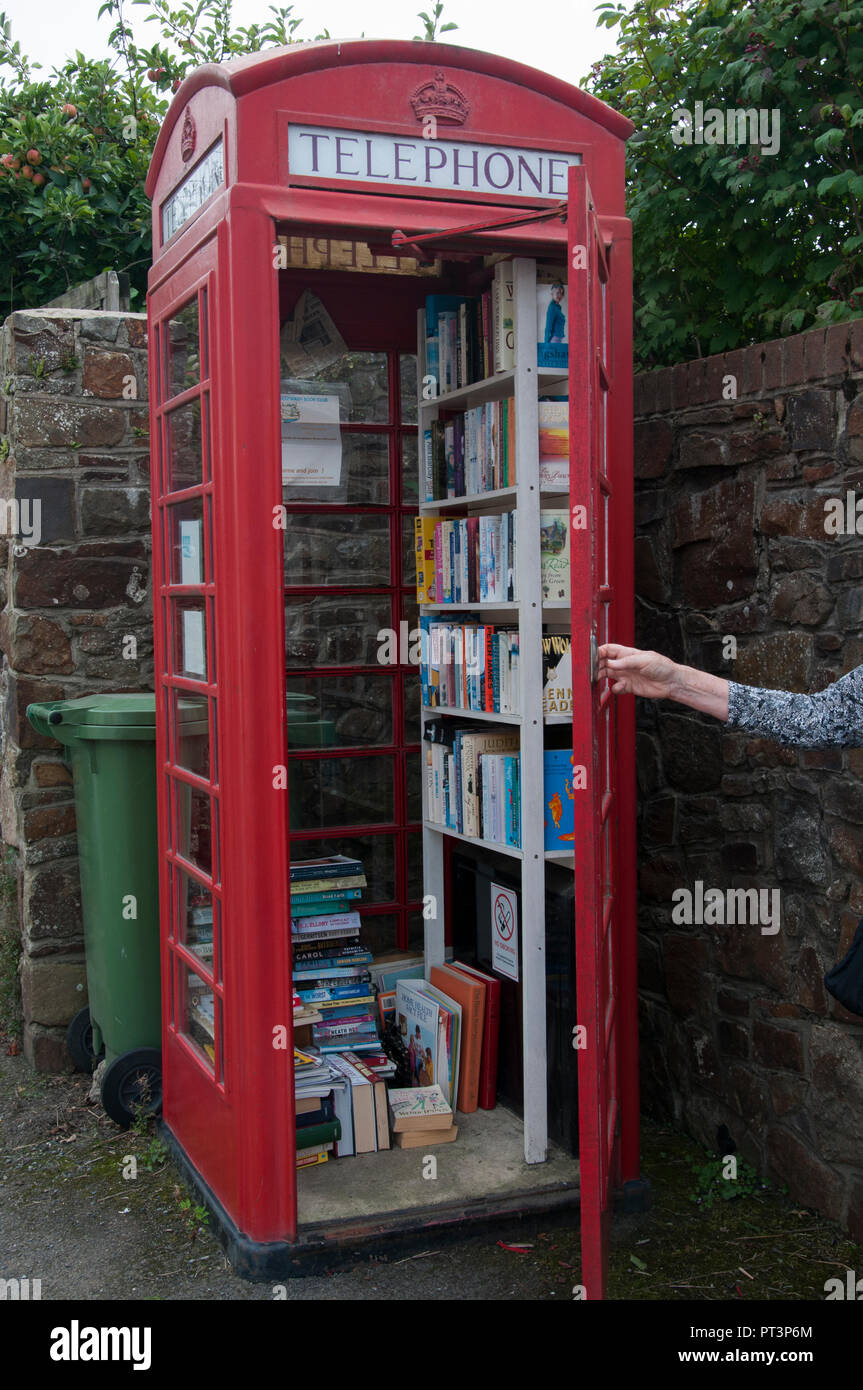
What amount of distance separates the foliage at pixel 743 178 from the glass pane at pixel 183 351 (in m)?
1.83

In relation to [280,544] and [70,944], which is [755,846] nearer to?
[280,544]

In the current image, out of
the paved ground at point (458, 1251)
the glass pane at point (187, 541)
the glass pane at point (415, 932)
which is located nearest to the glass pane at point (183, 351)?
the glass pane at point (187, 541)

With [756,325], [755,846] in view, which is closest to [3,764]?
[755,846]

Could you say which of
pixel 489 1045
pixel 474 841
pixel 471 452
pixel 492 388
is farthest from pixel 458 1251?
pixel 492 388

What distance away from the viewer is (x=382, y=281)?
4590 millimetres

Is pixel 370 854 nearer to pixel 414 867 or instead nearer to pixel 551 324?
pixel 414 867

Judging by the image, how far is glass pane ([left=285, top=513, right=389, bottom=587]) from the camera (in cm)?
458

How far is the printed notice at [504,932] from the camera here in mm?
4020

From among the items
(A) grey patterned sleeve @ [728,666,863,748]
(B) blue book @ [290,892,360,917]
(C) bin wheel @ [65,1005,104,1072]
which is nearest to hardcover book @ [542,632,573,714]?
(A) grey patterned sleeve @ [728,666,863,748]

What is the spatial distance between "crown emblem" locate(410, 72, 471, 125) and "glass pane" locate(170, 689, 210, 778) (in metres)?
1.74

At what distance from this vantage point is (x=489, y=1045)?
13.8 ft

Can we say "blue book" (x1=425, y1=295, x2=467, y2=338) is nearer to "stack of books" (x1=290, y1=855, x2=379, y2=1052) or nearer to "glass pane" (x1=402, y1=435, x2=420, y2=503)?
"glass pane" (x1=402, y1=435, x2=420, y2=503)

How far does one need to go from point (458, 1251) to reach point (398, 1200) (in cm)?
22

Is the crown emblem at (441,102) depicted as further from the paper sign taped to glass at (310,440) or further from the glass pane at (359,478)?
the glass pane at (359,478)
